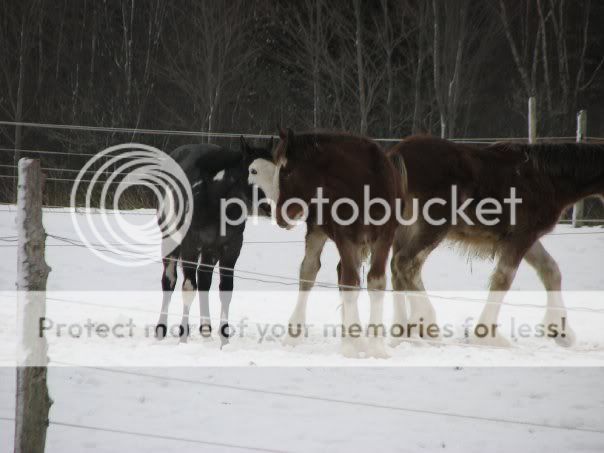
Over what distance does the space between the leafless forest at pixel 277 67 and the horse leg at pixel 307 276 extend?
894cm

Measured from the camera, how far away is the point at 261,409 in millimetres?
4027

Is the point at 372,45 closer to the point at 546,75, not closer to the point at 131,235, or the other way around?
the point at 546,75

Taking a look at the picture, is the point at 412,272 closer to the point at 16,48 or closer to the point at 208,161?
the point at 208,161

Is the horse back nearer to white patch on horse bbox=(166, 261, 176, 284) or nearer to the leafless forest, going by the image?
white patch on horse bbox=(166, 261, 176, 284)

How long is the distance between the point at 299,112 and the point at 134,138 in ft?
14.0

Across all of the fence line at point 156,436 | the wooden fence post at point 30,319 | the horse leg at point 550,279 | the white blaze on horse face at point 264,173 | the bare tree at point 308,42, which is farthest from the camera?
the bare tree at point 308,42

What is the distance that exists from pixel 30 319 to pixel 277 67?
46.3ft

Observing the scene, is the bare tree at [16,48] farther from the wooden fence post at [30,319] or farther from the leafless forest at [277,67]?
the wooden fence post at [30,319]

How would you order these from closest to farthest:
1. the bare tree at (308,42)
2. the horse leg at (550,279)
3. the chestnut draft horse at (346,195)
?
the chestnut draft horse at (346,195) < the horse leg at (550,279) < the bare tree at (308,42)

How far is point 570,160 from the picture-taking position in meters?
5.64

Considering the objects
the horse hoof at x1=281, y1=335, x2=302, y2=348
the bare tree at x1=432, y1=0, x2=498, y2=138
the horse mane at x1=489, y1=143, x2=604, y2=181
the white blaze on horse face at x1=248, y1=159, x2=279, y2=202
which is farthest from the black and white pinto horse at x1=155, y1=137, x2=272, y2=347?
the bare tree at x1=432, y1=0, x2=498, y2=138

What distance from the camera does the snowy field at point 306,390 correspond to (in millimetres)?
3623

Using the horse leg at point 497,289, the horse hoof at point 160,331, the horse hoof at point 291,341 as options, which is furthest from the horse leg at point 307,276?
the horse leg at point 497,289

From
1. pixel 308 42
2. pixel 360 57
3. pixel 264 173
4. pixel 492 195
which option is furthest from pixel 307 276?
pixel 308 42
